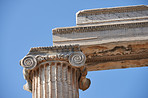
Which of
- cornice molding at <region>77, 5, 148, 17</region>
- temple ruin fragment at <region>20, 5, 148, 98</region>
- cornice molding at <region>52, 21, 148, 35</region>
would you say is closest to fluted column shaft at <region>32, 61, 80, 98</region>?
temple ruin fragment at <region>20, 5, 148, 98</region>

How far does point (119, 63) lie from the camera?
2356 centimetres

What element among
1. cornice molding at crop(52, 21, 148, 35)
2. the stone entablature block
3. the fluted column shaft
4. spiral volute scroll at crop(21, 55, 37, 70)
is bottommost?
the fluted column shaft

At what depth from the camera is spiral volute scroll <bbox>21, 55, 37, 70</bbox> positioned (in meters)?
19.9

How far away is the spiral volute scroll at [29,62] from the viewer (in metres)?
19.9

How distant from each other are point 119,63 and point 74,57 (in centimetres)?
439

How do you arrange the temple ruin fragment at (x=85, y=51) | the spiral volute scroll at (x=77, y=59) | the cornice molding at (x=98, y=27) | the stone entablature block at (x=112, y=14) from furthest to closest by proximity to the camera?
1. the stone entablature block at (x=112, y=14)
2. the cornice molding at (x=98, y=27)
3. the spiral volute scroll at (x=77, y=59)
4. the temple ruin fragment at (x=85, y=51)

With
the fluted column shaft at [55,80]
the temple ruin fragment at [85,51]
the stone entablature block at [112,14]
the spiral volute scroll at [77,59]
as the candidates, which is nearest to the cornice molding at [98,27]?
the temple ruin fragment at [85,51]

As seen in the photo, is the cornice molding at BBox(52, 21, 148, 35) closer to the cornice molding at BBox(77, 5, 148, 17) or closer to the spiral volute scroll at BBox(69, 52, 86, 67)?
the cornice molding at BBox(77, 5, 148, 17)

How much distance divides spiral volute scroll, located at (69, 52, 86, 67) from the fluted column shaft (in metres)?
0.28

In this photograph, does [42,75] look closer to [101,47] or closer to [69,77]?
[69,77]

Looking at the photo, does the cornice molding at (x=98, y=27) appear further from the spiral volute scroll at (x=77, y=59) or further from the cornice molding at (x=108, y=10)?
the spiral volute scroll at (x=77, y=59)

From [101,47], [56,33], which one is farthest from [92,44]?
[56,33]

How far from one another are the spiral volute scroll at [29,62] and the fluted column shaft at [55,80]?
10.1 inches

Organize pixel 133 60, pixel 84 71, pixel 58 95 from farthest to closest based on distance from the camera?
pixel 133 60
pixel 84 71
pixel 58 95
